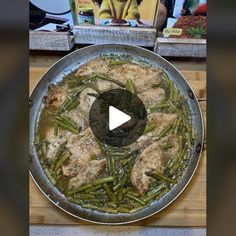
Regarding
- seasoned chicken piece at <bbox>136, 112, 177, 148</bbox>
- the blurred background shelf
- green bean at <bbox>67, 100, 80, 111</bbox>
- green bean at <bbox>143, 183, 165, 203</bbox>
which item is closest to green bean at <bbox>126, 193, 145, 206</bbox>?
green bean at <bbox>143, 183, 165, 203</bbox>

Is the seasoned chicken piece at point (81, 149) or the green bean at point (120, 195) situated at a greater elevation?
the seasoned chicken piece at point (81, 149)

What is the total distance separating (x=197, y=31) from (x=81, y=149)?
366 millimetres

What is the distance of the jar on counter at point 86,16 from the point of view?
0.75 metres

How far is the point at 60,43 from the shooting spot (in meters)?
0.77

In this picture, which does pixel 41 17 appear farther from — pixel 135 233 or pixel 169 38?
pixel 135 233

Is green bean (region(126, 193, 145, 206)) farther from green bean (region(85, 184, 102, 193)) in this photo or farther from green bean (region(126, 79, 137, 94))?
green bean (region(126, 79, 137, 94))

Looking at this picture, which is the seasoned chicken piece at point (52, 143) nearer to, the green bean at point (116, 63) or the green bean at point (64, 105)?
the green bean at point (64, 105)

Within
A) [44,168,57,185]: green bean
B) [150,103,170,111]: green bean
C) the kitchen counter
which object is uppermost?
[150,103,170,111]: green bean

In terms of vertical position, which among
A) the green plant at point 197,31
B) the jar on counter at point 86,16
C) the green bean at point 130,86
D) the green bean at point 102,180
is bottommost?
the green bean at point 102,180

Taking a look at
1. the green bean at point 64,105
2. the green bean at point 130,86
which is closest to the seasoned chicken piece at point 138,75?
the green bean at point 130,86

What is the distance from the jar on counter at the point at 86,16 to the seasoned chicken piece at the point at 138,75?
0.39 ft

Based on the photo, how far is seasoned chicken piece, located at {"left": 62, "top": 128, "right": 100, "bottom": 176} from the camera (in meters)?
0.77

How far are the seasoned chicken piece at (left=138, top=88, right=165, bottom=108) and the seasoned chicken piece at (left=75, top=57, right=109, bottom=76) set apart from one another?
0.11 metres

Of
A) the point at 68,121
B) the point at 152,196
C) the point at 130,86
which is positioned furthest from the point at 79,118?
the point at 152,196
